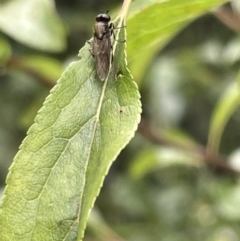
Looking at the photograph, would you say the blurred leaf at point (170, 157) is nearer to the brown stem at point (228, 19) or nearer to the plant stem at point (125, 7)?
the brown stem at point (228, 19)

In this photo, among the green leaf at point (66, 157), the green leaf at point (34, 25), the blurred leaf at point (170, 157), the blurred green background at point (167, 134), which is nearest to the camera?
the green leaf at point (66, 157)

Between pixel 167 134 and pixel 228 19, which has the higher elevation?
pixel 228 19

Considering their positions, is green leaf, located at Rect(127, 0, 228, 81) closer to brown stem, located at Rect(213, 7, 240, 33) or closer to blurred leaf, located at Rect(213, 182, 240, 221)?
brown stem, located at Rect(213, 7, 240, 33)

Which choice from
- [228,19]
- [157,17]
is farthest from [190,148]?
[157,17]

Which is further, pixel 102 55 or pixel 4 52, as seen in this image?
pixel 4 52

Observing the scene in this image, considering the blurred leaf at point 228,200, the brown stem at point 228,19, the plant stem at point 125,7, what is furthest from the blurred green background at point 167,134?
the plant stem at point 125,7

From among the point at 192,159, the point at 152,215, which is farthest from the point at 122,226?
the point at 192,159

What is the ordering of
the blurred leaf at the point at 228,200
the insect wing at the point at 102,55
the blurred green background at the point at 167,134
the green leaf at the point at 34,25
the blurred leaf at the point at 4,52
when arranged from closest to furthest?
the insect wing at the point at 102,55, the blurred leaf at the point at 4,52, the green leaf at the point at 34,25, the blurred leaf at the point at 228,200, the blurred green background at the point at 167,134

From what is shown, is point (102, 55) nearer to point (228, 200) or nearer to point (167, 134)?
point (167, 134)
